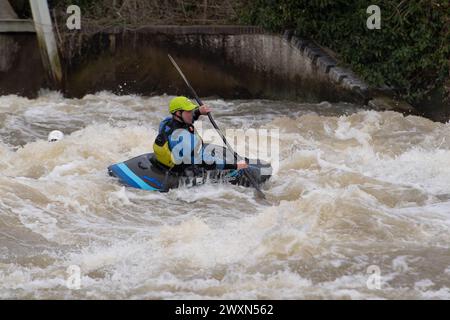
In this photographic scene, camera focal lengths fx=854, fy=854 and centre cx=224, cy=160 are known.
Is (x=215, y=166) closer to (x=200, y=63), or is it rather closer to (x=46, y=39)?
(x=200, y=63)

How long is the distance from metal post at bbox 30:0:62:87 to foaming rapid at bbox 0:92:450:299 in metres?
2.74

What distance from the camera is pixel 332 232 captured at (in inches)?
301

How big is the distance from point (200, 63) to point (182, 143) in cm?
632

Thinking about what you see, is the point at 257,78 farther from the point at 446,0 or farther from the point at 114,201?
the point at 114,201

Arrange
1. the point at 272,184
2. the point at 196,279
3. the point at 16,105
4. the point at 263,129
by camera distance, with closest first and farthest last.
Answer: the point at 196,279 < the point at 272,184 < the point at 263,129 < the point at 16,105

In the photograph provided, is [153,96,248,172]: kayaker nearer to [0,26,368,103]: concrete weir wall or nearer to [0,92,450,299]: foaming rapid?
[0,92,450,299]: foaming rapid

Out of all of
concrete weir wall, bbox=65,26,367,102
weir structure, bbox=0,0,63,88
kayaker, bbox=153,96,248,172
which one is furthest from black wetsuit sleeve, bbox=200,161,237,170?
weir structure, bbox=0,0,63,88

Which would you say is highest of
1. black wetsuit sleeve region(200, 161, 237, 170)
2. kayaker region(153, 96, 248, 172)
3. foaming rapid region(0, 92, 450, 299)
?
kayaker region(153, 96, 248, 172)

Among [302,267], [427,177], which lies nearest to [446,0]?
[427,177]

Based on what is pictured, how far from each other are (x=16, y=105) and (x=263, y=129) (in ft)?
14.7

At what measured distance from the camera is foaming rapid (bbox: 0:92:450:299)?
6.59 metres

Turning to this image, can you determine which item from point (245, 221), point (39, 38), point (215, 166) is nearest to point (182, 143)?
point (215, 166)

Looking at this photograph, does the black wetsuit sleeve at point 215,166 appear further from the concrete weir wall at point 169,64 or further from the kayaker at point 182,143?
the concrete weir wall at point 169,64

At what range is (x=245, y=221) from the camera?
813cm
